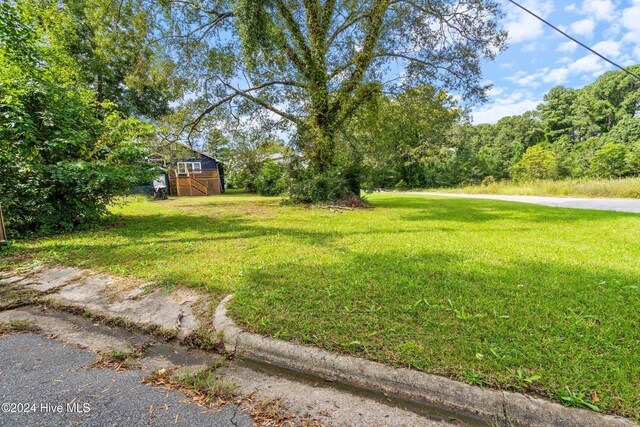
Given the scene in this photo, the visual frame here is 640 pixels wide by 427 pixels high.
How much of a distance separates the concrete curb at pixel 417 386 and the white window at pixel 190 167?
24.3 metres

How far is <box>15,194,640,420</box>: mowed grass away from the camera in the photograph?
156 centimetres

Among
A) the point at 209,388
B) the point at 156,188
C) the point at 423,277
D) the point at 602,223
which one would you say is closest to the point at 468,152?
the point at 602,223

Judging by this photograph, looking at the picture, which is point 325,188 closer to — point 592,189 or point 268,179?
point 268,179

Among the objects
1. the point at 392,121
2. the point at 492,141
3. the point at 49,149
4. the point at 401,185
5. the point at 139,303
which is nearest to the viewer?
the point at 139,303

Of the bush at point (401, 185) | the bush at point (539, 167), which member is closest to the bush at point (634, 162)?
the bush at point (539, 167)

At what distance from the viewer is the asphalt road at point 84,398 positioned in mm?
1304

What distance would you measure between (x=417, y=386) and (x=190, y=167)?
2577 centimetres

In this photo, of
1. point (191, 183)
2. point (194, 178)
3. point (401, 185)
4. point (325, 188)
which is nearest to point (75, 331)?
point (325, 188)

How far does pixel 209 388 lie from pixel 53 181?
226 inches

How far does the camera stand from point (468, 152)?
3144 centimetres

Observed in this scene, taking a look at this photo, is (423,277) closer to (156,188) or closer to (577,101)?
(156,188)

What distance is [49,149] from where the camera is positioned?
4887 millimetres

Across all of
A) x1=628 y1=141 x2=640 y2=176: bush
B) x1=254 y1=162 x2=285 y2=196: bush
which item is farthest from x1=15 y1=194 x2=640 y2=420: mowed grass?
x1=628 y1=141 x2=640 y2=176: bush

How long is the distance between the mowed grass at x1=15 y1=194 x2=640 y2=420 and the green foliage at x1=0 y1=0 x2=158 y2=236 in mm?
901
